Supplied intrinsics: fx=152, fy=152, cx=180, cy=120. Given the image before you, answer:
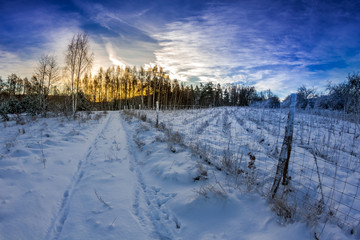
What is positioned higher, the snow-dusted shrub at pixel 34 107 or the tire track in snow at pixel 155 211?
the snow-dusted shrub at pixel 34 107

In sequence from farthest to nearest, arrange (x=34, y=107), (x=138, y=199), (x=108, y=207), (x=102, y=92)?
1. (x=102, y=92)
2. (x=34, y=107)
3. (x=138, y=199)
4. (x=108, y=207)

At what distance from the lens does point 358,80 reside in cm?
2442

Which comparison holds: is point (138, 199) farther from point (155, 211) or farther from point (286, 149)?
point (286, 149)

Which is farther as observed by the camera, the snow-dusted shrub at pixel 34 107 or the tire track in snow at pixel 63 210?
the snow-dusted shrub at pixel 34 107

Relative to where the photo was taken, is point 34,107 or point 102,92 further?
point 102,92

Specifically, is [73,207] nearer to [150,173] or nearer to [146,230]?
[146,230]

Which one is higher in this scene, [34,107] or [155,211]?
[34,107]

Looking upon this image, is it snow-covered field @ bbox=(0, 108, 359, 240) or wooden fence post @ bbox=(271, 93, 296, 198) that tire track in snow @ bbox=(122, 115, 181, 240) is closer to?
snow-covered field @ bbox=(0, 108, 359, 240)

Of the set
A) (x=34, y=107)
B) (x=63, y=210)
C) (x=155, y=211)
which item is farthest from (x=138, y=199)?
(x=34, y=107)

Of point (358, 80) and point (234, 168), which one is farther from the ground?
point (358, 80)

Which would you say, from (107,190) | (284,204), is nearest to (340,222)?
(284,204)

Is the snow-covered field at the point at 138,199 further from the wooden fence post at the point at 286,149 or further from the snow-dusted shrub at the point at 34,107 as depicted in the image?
the snow-dusted shrub at the point at 34,107

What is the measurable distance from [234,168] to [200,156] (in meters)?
1.12

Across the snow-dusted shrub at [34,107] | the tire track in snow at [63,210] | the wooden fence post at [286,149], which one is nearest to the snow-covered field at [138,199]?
the tire track in snow at [63,210]
